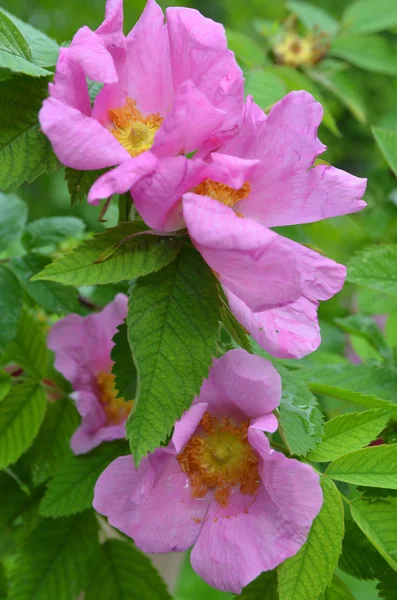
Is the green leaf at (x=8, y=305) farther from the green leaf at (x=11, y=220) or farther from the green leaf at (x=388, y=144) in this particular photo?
the green leaf at (x=388, y=144)

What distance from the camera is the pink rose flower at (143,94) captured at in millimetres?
417

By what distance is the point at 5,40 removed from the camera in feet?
1.60

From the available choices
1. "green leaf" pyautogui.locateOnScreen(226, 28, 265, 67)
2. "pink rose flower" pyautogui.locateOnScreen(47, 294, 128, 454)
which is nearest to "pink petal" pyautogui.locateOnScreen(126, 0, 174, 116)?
"pink rose flower" pyautogui.locateOnScreen(47, 294, 128, 454)

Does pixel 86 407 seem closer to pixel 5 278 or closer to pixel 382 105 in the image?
pixel 5 278

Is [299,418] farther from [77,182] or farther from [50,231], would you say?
[50,231]

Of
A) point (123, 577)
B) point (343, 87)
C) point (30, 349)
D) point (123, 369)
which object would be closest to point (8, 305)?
point (30, 349)

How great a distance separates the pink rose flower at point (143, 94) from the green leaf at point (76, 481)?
11.1 inches

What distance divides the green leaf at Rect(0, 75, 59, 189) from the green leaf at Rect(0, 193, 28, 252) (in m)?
0.26

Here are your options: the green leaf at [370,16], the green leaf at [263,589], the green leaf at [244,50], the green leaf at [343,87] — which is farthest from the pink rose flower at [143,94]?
the green leaf at [370,16]

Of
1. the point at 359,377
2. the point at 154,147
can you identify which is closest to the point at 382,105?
the point at 359,377

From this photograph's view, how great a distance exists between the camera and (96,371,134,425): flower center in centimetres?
69

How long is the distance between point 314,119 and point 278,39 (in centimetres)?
76

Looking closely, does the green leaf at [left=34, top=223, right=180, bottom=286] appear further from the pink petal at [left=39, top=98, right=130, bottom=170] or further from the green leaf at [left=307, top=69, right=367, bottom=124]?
the green leaf at [left=307, top=69, right=367, bottom=124]


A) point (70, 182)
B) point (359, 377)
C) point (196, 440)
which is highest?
point (70, 182)
